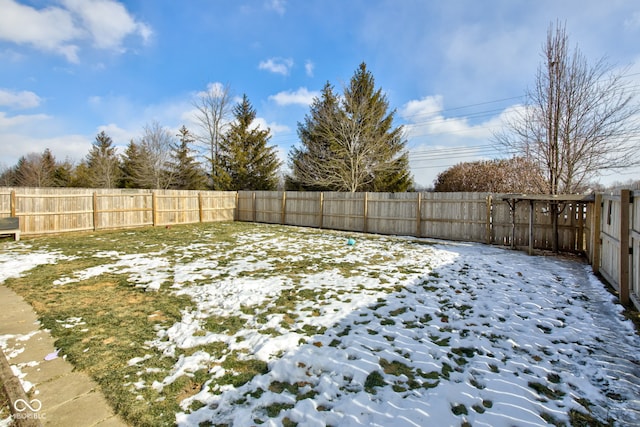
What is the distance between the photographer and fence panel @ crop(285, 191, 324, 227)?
13.0m

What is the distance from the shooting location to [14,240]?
27.8 ft

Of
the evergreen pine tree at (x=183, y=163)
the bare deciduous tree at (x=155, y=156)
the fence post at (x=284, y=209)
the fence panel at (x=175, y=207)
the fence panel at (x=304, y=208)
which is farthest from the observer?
the evergreen pine tree at (x=183, y=163)

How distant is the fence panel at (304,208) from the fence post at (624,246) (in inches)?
383

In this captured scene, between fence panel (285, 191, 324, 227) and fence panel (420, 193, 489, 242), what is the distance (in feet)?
15.1

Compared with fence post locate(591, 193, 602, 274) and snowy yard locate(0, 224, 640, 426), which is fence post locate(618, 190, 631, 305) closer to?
snowy yard locate(0, 224, 640, 426)

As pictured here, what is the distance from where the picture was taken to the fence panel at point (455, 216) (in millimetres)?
9055

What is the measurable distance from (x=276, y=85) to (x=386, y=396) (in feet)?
63.0

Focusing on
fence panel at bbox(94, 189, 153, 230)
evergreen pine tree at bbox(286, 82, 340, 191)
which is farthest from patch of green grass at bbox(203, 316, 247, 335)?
evergreen pine tree at bbox(286, 82, 340, 191)

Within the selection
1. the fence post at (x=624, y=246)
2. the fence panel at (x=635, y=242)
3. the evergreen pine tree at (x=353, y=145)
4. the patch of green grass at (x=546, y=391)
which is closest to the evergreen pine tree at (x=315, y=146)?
the evergreen pine tree at (x=353, y=145)

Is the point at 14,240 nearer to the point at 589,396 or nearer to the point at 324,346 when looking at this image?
the point at 324,346

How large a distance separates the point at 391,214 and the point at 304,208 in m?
4.15

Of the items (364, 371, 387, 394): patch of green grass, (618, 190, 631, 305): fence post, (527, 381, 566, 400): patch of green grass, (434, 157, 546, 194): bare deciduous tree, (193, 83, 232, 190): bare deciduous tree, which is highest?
(193, 83, 232, 190): bare deciduous tree

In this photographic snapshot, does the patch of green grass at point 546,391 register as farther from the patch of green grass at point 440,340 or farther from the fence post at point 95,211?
the fence post at point 95,211

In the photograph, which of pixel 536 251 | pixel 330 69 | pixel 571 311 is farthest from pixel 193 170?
pixel 571 311
